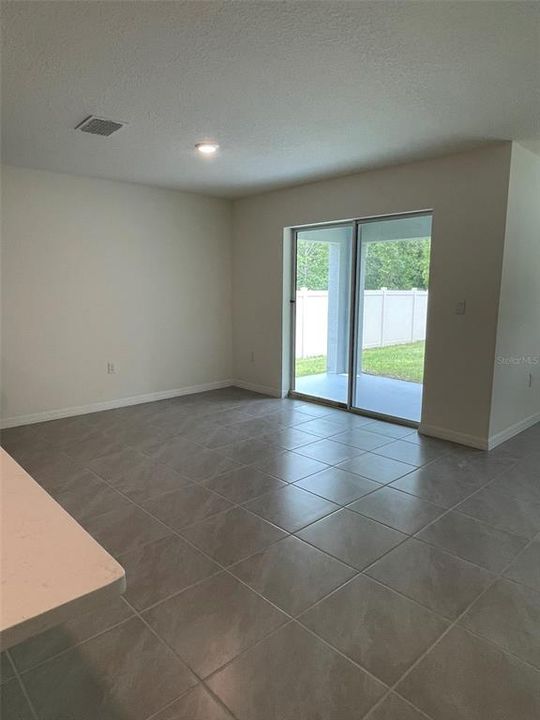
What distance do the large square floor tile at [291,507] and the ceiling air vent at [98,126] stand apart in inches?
106

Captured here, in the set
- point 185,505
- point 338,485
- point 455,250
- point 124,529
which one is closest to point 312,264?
point 455,250

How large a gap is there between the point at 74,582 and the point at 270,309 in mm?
5116

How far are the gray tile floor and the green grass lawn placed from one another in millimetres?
876

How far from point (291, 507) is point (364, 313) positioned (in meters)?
2.62

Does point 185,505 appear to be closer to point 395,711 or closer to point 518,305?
point 395,711

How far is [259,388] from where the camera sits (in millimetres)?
6059

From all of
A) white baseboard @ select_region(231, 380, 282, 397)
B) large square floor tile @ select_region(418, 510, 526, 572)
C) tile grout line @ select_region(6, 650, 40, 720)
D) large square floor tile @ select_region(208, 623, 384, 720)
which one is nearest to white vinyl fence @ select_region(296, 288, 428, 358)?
white baseboard @ select_region(231, 380, 282, 397)

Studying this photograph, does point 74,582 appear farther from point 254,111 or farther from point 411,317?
point 411,317

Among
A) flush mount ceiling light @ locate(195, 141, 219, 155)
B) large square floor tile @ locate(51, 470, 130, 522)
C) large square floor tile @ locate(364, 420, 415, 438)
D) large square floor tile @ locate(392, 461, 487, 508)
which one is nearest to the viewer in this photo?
large square floor tile @ locate(51, 470, 130, 522)

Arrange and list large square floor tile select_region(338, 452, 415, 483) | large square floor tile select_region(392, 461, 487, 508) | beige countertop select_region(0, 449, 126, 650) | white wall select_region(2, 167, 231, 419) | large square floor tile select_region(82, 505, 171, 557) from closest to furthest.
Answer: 1. beige countertop select_region(0, 449, 126, 650)
2. large square floor tile select_region(82, 505, 171, 557)
3. large square floor tile select_region(392, 461, 487, 508)
4. large square floor tile select_region(338, 452, 415, 483)
5. white wall select_region(2, 167, 231, 419)

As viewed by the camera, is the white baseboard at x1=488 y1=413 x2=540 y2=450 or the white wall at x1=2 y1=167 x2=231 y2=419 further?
the white wall at x1=2 y1=167 x2=231 y2=419

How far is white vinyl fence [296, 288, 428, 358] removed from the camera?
4484 millimetres

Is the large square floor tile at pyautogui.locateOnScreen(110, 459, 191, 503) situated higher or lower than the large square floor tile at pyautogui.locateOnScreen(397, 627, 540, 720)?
higher

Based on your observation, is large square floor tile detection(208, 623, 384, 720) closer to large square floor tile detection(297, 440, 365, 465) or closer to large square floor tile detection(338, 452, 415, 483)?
large square floor tile detection(338, 452, 415, 483)
